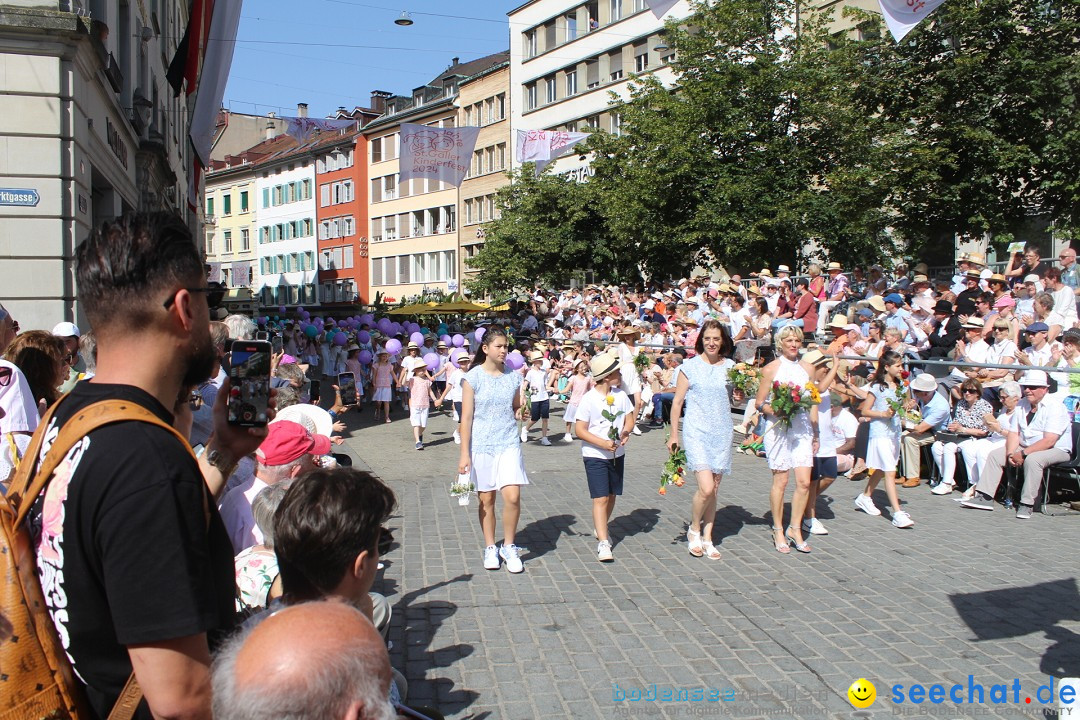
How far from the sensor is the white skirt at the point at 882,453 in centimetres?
937

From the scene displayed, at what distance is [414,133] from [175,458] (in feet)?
79.4

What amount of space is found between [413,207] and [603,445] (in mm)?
63072

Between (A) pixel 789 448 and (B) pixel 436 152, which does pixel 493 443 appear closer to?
(A) pixel 789 448

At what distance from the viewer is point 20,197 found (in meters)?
11.9

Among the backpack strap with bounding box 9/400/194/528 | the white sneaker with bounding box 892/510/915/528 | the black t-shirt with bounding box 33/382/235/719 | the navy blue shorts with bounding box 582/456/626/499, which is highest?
the backpack strap with bounding box 9/400/194/528

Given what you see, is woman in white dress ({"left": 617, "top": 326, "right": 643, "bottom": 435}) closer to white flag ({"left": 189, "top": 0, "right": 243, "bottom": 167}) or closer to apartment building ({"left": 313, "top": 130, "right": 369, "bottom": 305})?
white flag ({"left": 189, "top": 0, "right": 243, "bottom": 167})

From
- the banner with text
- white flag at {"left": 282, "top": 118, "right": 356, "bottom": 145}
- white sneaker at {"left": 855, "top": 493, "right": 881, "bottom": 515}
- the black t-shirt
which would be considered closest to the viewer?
the black t-shirt

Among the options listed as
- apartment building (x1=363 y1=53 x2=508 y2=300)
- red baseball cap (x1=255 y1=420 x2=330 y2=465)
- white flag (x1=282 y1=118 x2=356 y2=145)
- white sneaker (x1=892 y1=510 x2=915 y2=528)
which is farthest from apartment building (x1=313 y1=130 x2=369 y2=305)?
red baseball cap (x1=255 y1=420 x2=330 y2=465)

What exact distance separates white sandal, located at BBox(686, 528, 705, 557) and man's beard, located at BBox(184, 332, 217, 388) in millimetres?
6491

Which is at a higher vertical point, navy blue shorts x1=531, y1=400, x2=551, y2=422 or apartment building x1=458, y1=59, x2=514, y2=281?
apartment building x1=458, y1=59, x2=514, y2=281

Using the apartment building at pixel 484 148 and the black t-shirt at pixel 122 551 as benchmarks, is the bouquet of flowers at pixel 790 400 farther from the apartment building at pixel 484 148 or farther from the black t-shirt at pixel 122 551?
the apartment building at pixel 484 148

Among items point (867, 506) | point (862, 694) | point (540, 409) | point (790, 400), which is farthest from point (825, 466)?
point (540, 409)

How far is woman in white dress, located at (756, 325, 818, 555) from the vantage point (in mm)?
8031

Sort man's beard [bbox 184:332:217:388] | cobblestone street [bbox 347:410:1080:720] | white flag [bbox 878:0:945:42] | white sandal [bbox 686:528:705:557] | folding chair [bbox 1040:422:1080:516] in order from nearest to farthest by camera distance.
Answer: man's beard [bbox 184:332:217:388] < cobblestone street [bbox 347:410:1080:720] < white sandal [bbox 686:528:705:557] < folding chair [bbox 1040:422:1080:516] < white flag [bbox 878:0:945:42]
